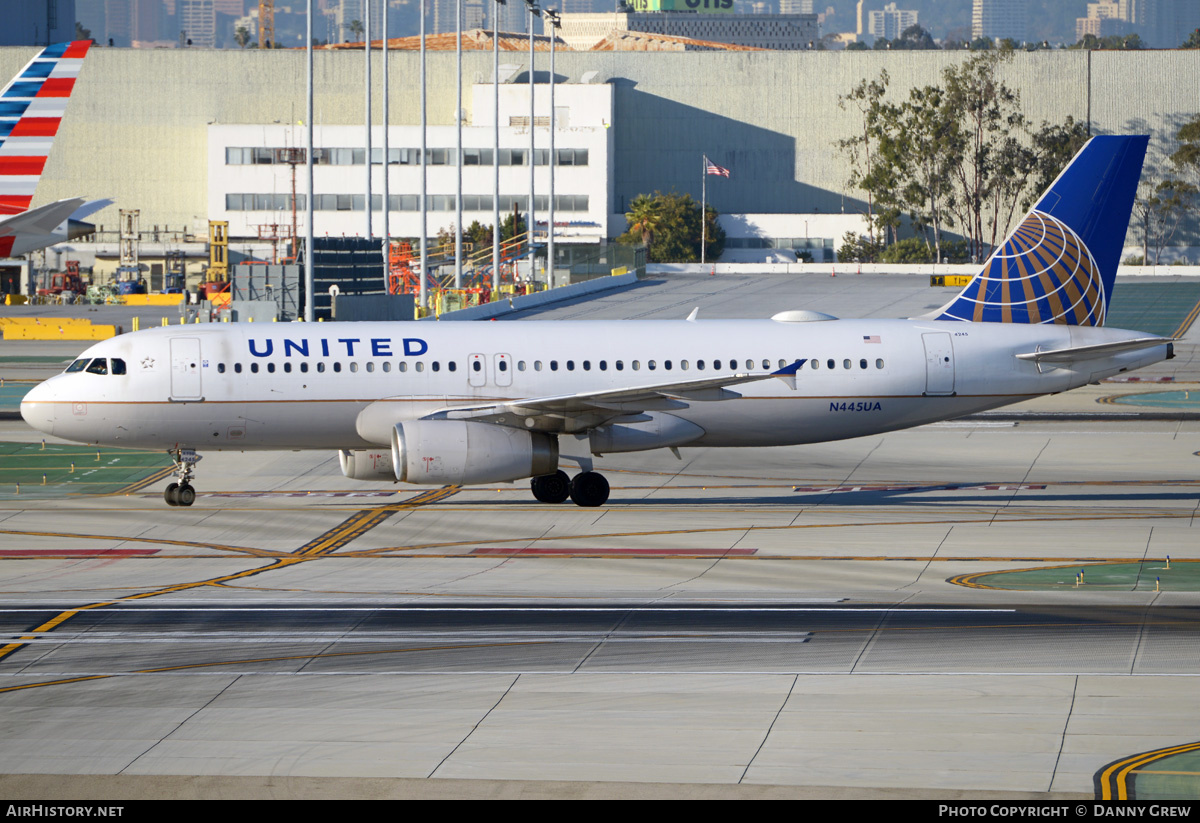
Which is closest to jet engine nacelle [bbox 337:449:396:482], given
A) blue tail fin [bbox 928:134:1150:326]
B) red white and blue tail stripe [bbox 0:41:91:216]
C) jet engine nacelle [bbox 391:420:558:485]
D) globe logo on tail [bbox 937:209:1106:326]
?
jet engine nacelle [bbox 391:420:558:485]

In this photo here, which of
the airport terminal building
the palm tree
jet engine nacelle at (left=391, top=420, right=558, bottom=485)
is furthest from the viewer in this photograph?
the palm tree

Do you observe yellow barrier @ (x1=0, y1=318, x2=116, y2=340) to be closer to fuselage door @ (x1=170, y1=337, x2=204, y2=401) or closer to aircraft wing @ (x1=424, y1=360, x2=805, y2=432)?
fuselage door @ (x1=170, y1=337, x2=204, y2=401)

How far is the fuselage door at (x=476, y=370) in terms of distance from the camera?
3453cm

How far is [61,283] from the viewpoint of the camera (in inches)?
4889

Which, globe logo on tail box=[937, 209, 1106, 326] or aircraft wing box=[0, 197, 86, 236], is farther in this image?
globe logo on tail box=[937, 209, 1106, 326]

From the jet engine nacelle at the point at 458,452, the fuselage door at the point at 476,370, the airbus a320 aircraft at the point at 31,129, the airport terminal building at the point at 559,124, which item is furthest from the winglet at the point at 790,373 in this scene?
the airport terminal building at the point at 559,124

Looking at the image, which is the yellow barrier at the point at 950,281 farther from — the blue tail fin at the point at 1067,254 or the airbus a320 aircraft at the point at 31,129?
the airbus a320 aircraft at the point at 31,129

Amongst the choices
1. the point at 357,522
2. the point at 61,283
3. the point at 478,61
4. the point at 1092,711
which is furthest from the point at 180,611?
the point at 478,61

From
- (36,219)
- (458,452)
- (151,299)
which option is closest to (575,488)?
(458,452)

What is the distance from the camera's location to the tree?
507 ft

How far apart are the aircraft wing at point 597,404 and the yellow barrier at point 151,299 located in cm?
8314

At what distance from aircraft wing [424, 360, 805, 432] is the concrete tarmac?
2.22 metres

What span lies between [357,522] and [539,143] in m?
113

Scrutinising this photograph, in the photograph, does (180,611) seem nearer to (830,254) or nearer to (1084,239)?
(1084,239)
